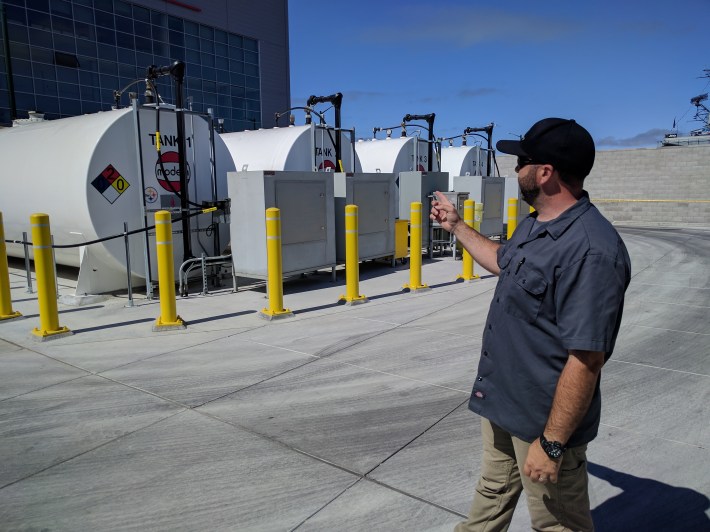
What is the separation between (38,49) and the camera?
79.9 ft

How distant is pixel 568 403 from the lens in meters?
1.79

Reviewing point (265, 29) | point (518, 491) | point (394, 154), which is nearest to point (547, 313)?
point (518, 491)

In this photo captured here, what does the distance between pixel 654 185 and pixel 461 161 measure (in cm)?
1081

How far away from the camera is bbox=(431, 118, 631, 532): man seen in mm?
1751

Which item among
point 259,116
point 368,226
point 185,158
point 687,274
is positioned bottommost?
point 687,274

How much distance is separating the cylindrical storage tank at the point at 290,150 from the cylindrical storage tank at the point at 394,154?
10.6 ft

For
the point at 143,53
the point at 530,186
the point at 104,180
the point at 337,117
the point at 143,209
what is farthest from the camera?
the point at 143,53

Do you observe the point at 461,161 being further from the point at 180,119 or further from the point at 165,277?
the point at 165,277

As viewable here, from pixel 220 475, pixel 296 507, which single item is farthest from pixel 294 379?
pixel 296 507

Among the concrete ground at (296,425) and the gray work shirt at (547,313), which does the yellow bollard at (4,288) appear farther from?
the gray work shirt at (547,313)

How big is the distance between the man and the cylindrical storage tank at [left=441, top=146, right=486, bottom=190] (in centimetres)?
1744

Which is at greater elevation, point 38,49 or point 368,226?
point 38,49

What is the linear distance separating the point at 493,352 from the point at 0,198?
10.7 m

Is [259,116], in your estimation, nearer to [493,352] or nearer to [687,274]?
[687,274]
